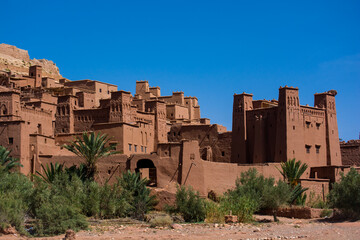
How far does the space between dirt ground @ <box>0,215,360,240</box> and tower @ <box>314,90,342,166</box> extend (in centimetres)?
1467

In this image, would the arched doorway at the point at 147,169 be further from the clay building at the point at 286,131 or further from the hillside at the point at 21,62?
the hillside at the point at 21,62

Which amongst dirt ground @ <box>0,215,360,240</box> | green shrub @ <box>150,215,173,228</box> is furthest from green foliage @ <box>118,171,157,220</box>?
green shrub @ <box>150,215,173,228</box>

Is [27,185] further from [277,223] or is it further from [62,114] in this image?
[62,114]

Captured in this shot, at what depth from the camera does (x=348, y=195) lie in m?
35.6

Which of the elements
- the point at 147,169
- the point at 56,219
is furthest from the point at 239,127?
the point at 56,219

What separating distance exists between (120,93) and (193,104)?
21.1 meters

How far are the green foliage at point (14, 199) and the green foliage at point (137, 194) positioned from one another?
5.24 meters

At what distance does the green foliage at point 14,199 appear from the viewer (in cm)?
2972

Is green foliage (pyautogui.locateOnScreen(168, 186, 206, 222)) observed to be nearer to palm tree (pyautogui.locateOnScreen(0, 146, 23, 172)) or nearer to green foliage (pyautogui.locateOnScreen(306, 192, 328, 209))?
green foliage (pyautogui.locateOnScreen(306, 192, 328, 209))

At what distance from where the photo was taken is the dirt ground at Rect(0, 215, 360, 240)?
29844 mm

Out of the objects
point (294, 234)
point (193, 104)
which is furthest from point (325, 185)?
point (193, 104)

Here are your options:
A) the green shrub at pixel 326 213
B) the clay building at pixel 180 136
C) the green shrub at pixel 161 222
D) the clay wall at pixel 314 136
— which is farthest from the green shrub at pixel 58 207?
the clay wall at pixel 314 136

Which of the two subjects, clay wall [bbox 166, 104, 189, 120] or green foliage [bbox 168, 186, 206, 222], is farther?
clay wall [bbox 166, 104, 189, 120]

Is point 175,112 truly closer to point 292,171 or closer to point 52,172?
point 292,171
